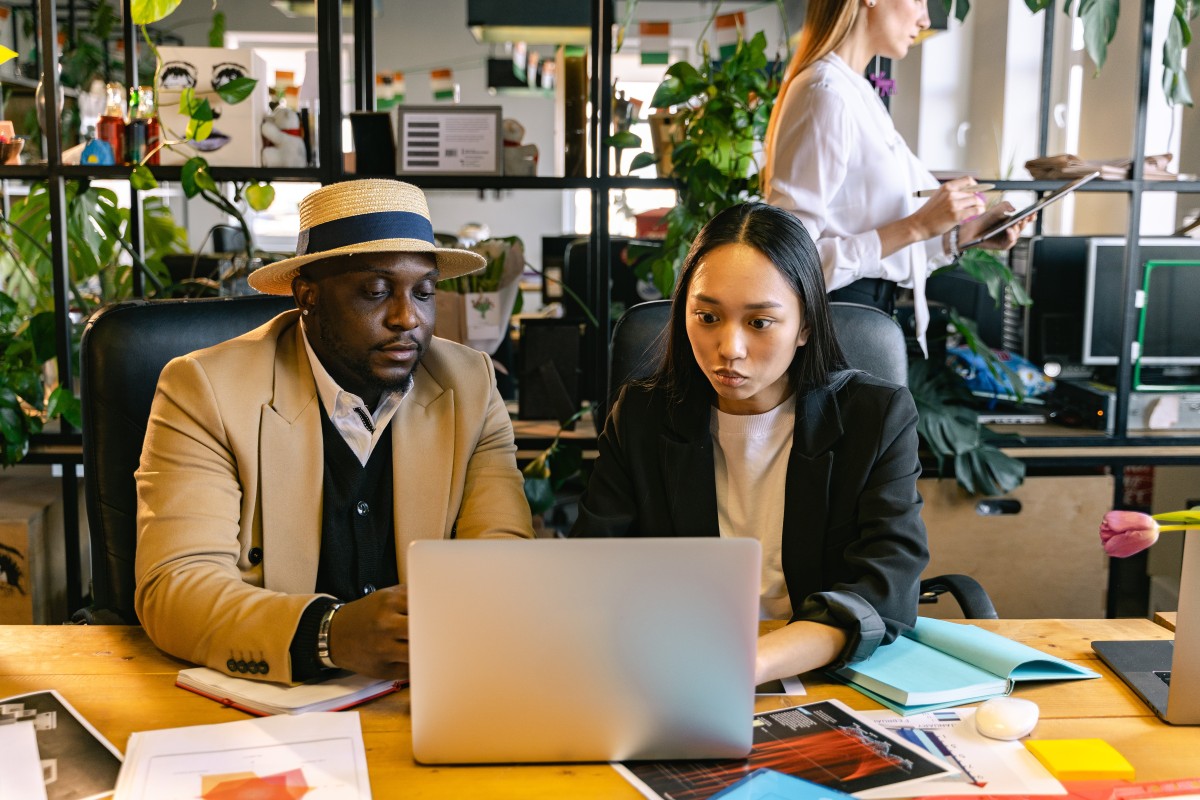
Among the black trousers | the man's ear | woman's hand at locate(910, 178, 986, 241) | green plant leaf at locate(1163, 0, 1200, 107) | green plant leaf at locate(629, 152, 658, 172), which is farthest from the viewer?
green plant leaf at locate(629, 152, 658, 172)

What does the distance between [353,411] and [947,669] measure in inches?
33.2

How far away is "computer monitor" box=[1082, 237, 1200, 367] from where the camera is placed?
8.89 ft

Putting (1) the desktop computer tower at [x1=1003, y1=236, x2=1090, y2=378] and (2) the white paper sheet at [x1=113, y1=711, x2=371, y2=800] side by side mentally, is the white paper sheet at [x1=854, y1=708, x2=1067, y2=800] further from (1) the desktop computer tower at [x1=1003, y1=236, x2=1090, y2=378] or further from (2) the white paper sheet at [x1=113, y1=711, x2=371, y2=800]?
(1) the desktop computer tower at [x1=1003, y1=236, x2=1090, y2=378]

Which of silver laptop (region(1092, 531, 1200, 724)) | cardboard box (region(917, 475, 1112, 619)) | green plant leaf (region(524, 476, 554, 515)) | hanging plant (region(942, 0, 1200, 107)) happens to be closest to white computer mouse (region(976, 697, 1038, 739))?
silver laptop (region(1092, 531, 1200, 724))

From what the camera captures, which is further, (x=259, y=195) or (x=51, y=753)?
(x=259, y=195)

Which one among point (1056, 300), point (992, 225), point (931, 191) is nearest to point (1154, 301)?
point (1056, 300)

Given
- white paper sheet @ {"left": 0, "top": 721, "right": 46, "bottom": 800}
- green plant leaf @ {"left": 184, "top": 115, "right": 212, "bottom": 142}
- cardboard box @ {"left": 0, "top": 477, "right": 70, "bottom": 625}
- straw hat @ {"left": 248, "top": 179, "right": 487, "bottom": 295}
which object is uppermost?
green plant leaf @ {"left": 184, "top": 115, "right": 212, "bottom": 142}

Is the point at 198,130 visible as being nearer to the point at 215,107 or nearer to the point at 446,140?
the point at 215,107

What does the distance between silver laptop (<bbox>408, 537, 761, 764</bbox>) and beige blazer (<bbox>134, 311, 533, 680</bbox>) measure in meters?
0.33

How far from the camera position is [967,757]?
3.42ft

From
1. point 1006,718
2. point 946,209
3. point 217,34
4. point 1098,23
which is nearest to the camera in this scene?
point 1006,718

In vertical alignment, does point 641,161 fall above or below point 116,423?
above

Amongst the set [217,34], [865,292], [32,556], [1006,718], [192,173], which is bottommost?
[32,556]

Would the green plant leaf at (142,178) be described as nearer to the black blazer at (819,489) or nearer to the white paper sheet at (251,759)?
the black blazer at (819,489)
